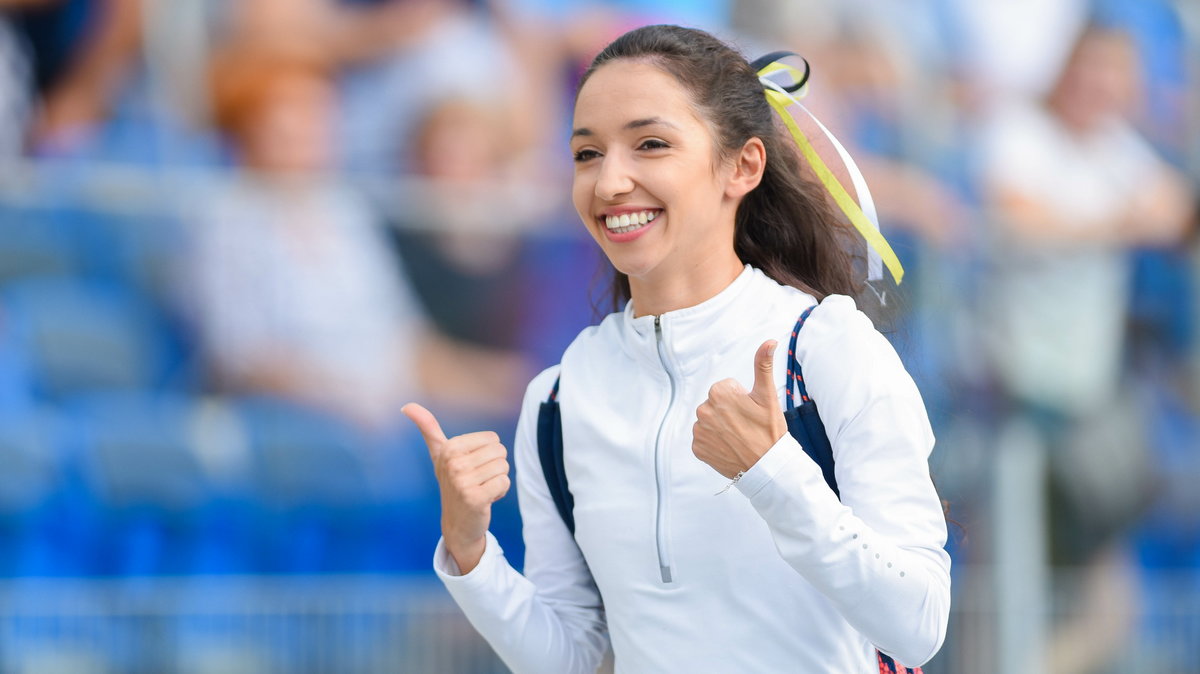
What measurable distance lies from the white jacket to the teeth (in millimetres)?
150

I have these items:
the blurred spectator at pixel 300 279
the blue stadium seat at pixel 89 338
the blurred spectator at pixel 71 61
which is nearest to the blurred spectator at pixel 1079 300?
the blurred spectator at pixel 300 279

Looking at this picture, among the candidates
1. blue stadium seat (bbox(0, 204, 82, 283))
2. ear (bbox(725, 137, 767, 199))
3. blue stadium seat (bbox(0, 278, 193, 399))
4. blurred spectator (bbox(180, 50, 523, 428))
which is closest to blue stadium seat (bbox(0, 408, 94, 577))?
blue stadium seat (bbox(0, 278, 193, 399))

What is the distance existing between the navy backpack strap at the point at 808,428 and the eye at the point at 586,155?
0.43 meters

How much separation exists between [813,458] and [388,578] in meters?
4.13

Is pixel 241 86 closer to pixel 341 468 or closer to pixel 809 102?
pixel 341 468

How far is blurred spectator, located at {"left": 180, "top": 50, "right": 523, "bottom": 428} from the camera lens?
5656mm

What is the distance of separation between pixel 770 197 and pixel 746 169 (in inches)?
4.6

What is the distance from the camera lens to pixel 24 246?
5434 mm

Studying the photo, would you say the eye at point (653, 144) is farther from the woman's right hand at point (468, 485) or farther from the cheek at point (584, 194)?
the woman's right hand at point (468, 485)

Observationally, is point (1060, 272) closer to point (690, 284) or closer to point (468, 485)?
point (690, 284)

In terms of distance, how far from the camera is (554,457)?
2129 millimetres

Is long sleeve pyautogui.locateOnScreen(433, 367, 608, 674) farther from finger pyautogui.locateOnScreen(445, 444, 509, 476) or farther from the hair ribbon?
the hair ribbon

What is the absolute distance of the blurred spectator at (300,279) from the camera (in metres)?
5.66

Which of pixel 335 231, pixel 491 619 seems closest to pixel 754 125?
pixel 491 619
